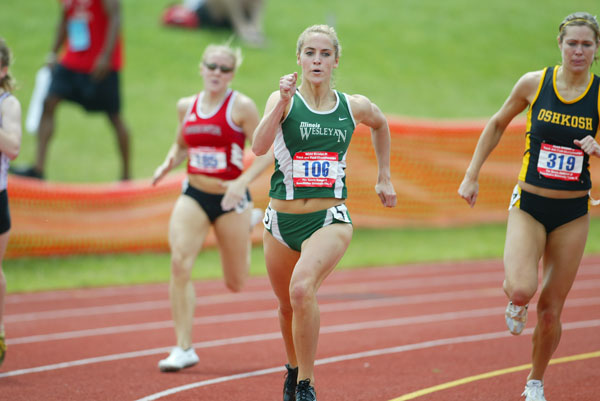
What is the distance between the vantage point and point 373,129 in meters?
5.47

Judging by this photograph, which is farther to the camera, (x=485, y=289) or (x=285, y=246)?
(x=485, y=289)

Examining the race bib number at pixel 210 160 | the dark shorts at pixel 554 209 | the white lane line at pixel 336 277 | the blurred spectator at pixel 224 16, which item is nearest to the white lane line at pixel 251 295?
the white lane line at pixel 336 277

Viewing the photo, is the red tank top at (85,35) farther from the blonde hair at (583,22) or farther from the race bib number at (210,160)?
the blonde hair at (583,22)

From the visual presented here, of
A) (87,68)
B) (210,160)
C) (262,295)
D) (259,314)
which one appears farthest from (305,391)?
(87,68)

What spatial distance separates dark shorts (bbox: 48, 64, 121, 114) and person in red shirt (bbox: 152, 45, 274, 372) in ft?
19.1

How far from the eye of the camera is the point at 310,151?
506cm

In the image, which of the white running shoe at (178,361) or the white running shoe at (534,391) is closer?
the white running shoe at (534,391)

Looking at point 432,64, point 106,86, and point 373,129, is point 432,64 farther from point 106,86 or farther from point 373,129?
point 373,129

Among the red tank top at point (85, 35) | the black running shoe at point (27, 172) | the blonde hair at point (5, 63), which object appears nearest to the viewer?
the blonde hair at point (5, 63)

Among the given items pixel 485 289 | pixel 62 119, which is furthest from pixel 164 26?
pixel 485 289

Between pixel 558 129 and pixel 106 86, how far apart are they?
860cm

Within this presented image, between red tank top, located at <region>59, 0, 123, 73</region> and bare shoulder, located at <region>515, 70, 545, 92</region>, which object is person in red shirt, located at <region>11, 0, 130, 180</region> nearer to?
red tank top, located at <region>59, 0, 123, 73</region>

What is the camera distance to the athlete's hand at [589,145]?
507cm

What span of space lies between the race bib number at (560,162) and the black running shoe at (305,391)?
1.92 meters
